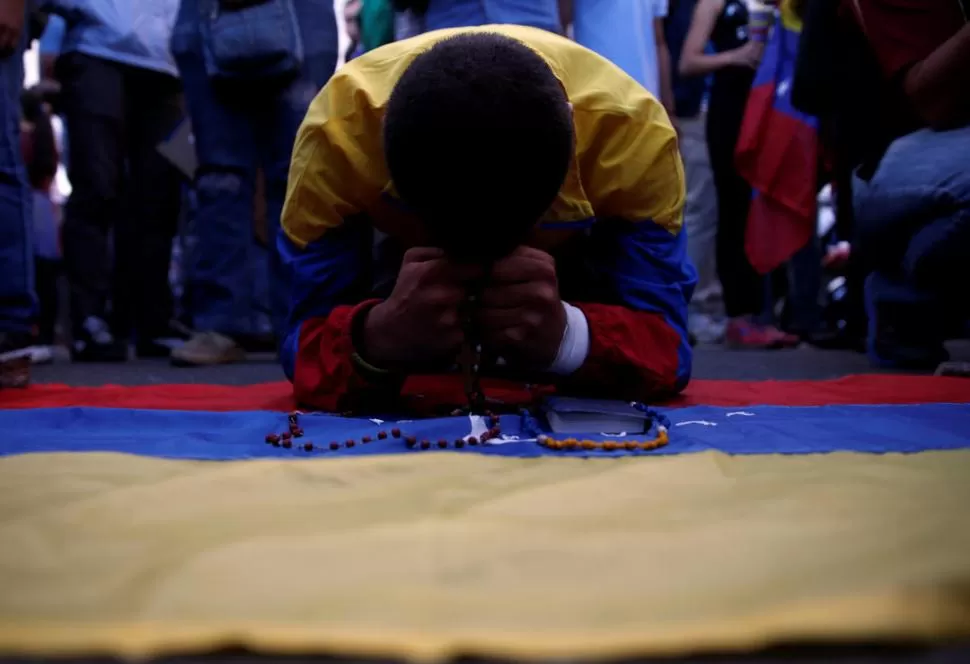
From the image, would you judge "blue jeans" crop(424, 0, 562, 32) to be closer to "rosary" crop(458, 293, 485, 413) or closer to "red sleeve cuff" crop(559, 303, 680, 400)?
"red sleeve cuff" crop(559, 303, 680, 400)

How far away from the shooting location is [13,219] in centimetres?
198

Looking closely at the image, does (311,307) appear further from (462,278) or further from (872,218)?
(872,218)

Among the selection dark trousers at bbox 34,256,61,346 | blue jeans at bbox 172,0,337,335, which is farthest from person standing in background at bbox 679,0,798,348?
dark trousers at bbox 34,256,61,346

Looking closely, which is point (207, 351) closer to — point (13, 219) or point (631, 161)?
point (13, 219)

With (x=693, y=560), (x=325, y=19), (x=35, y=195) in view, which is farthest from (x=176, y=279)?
(x=693, y=560)

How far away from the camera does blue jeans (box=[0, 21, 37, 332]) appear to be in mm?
1947

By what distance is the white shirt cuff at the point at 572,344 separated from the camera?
125cm

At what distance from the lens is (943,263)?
2.03m

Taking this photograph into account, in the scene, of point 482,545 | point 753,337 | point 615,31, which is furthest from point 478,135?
point 753,337

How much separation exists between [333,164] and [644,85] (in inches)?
62.3

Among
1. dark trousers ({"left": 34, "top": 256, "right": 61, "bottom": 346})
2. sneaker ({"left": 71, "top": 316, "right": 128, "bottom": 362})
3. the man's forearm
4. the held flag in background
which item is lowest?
dark trousers ({"left": 34, "top": 256, "right": 61, "bottom": 346})

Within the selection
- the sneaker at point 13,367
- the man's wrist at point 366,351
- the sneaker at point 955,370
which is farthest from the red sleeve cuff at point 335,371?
the sneaker at point 955,370

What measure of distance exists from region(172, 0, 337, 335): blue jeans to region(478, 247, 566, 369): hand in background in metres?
1.41

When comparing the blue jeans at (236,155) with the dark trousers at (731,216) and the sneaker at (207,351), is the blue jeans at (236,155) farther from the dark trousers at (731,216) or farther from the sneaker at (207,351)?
the dark trousers at (731,216)
